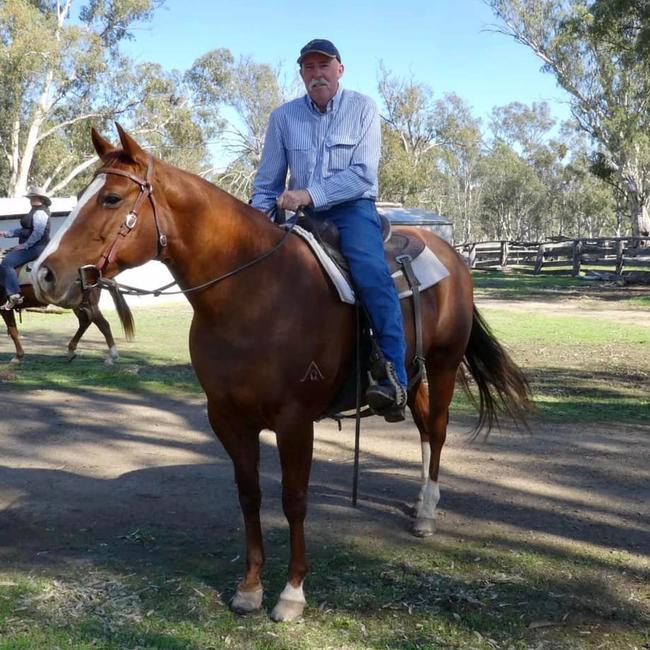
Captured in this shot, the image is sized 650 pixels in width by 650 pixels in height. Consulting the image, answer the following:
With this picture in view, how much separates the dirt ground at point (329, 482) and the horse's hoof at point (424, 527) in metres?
0.07

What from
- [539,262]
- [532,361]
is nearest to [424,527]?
[532,361]

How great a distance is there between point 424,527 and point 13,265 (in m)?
8.25

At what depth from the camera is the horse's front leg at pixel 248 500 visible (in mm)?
3523

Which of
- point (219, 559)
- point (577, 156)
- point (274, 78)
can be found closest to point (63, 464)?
point (219, 559)

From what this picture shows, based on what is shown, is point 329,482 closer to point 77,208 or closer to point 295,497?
point 295,497

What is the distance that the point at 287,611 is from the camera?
135 inches

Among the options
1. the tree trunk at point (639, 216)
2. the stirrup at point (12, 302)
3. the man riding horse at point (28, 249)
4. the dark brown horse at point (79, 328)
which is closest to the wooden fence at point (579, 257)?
the tree trunk at point (639, 216)

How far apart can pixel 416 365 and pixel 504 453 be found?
2.24m

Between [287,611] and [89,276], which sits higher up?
[89,276]

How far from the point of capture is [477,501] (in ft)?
16.8

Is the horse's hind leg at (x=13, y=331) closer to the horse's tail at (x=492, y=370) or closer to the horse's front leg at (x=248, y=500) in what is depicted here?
the horse's tail at (x=492, y=370)

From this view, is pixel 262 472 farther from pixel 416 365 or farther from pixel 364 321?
pixel 364 321

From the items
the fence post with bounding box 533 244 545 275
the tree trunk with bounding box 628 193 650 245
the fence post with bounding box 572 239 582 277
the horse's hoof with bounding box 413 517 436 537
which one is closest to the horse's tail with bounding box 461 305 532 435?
the horse's hoof with bounding box 413 517 436 537

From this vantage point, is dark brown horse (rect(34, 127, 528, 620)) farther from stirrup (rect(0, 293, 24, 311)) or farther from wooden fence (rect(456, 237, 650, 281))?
wooden fence (rect(456, 237, 650, 281))
